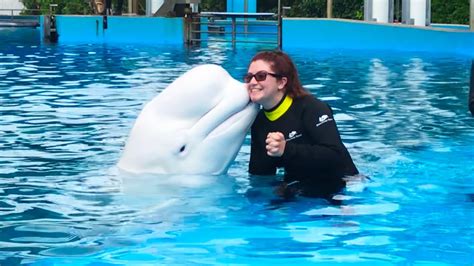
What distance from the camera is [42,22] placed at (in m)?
26.8

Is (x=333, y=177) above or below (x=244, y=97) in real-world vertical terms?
below

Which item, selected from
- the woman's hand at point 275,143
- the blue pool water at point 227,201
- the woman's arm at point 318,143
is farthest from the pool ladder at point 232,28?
the woman's hand at point 275,143

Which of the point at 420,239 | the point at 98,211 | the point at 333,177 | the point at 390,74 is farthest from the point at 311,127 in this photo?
the point at 390,74

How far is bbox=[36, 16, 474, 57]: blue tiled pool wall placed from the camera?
19.8m

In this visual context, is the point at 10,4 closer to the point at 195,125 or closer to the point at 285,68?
the point at 195,125

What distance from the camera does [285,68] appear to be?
5.27m

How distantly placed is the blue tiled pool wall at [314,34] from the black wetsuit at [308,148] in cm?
1380

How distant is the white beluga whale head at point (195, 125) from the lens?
536 cm

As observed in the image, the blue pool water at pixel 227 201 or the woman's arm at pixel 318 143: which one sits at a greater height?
the woman's arm at pixel 318 143

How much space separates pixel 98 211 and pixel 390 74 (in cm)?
1017

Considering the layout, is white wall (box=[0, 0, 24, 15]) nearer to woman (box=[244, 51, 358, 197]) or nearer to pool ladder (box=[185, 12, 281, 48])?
pool ladder (box=[185, 12, 281, 48])

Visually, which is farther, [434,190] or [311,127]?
[434,190]

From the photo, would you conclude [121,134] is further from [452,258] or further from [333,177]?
[452,258]

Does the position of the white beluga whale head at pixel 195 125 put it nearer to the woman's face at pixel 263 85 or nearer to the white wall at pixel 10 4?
the woman's face at pixel 263 85
